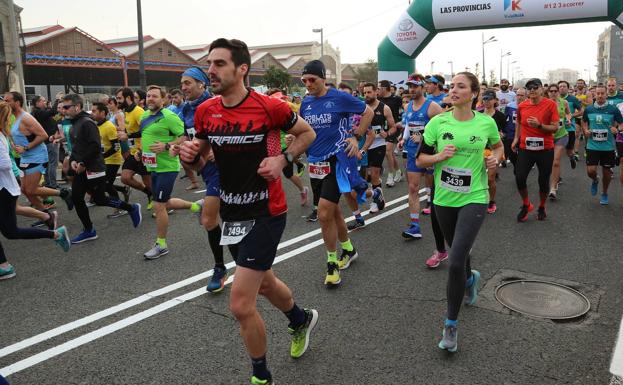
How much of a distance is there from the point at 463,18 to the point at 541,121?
9534 mm

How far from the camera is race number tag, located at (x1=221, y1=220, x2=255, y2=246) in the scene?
2.89 metres

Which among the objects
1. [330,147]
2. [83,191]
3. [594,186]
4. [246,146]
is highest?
[246,146]

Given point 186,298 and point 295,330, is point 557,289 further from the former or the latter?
point 186,298

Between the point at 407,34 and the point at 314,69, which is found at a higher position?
the point at 407,34

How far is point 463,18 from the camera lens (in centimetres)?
1541

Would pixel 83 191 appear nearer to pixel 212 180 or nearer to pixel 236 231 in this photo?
pixel 212 180

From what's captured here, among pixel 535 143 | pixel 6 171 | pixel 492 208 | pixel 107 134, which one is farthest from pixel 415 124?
pixel 6 171

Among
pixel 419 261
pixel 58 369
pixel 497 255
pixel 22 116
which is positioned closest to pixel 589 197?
pixel 497 255

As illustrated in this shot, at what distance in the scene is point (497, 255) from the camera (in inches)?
215

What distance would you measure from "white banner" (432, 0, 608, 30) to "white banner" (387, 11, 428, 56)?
0.60 meters

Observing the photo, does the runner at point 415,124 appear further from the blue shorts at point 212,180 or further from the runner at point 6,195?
the runner at point 6,195

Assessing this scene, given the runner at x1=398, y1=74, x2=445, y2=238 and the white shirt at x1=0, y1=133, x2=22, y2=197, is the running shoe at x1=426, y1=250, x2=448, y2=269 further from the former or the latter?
the white shirt at x1=0, y1=133, x2=22, y2=197

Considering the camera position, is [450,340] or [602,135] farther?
[602,135]

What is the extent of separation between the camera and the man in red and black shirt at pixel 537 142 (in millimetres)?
6967
